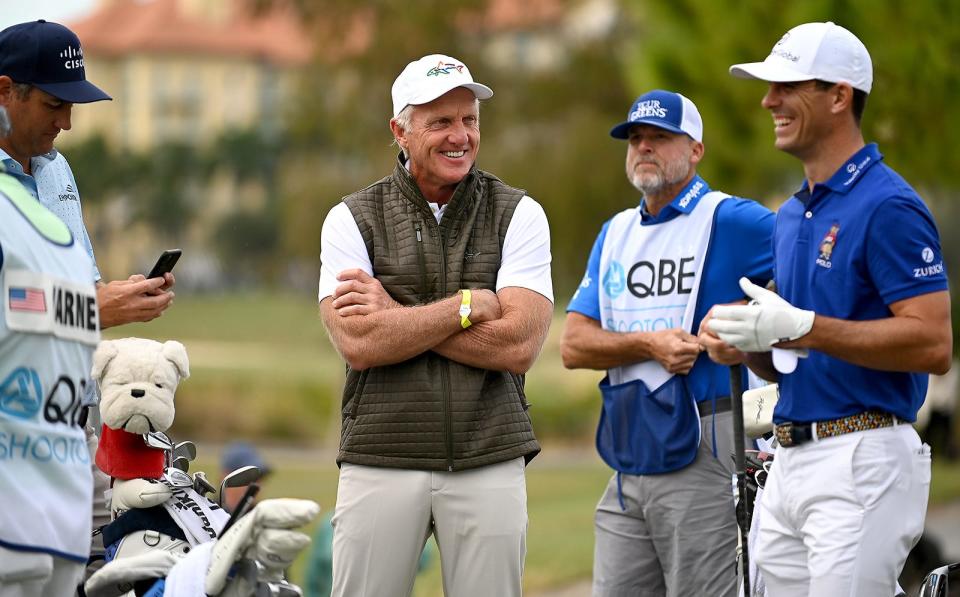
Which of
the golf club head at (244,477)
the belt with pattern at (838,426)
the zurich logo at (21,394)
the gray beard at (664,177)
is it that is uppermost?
the gray beard at (664,177)

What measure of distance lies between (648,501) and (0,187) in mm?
2804

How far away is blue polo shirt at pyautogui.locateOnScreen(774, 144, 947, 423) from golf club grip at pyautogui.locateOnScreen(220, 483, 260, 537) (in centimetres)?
160

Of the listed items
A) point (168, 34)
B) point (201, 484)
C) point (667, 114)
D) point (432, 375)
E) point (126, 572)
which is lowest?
point (126, 572)

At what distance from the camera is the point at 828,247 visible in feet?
14.4

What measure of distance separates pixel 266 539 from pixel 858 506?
5.51 ft

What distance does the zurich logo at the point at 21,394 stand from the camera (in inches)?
139

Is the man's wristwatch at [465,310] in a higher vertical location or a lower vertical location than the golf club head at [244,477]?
higher

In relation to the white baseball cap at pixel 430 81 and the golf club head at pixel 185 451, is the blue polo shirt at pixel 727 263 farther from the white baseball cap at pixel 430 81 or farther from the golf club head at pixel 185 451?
the golf club head at pixel 185 451

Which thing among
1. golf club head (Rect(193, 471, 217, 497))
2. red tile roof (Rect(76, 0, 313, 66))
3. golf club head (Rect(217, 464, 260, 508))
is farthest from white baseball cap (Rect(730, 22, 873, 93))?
red tile roof (Rect(76, 0, 313, 66))

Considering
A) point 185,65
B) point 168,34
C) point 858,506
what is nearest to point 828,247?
point 858,506

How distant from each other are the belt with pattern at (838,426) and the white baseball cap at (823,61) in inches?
39.7

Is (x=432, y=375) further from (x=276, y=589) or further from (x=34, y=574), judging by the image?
(x=34, y=574)

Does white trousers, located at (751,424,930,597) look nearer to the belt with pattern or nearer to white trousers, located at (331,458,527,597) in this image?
the belt with pattern

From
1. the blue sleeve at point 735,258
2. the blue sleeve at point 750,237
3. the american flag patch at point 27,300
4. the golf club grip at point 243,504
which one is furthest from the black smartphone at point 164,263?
the blue sleeve at point 750,237
